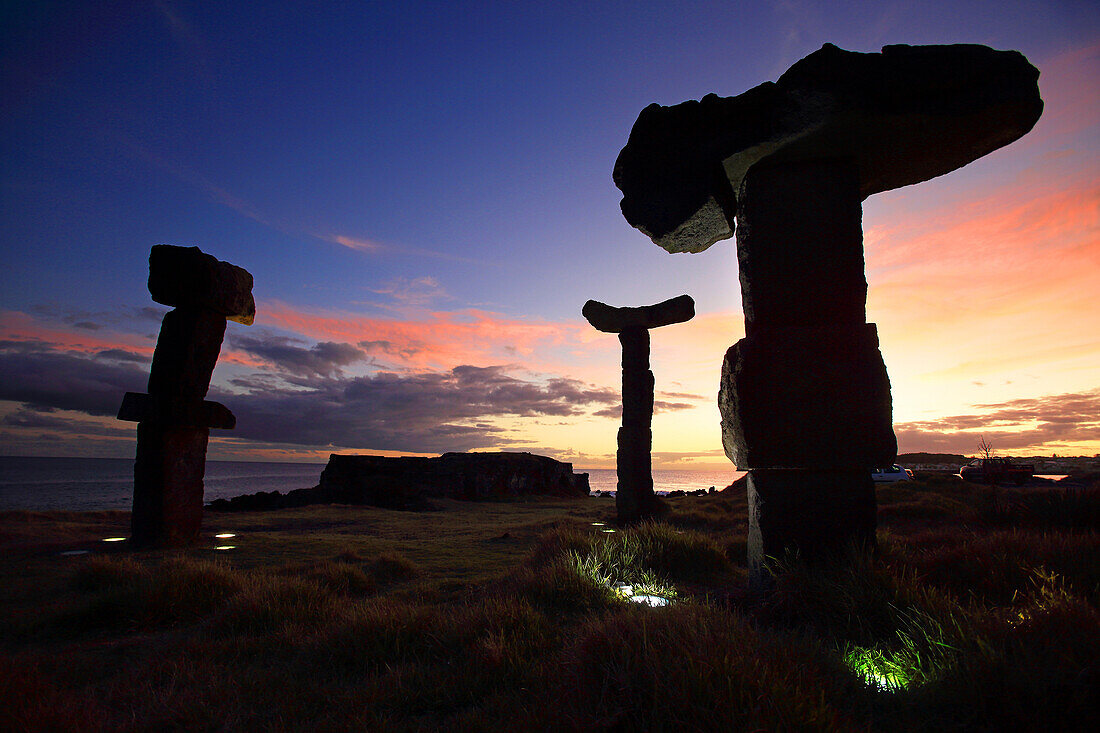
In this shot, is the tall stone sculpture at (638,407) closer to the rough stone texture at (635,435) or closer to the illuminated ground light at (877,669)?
the rough stone texture at (635,435)

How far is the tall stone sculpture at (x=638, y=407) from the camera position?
12.3 metres

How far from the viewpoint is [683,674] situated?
2.13m

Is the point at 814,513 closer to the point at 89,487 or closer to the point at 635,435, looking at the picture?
the point at 635,435

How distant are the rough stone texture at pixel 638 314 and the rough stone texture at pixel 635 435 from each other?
0.80 feet

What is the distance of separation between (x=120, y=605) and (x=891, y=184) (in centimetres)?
798

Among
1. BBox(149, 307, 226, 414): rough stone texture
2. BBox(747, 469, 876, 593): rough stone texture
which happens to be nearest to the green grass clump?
BBox(747, 469, 876, 593): rough stone texture

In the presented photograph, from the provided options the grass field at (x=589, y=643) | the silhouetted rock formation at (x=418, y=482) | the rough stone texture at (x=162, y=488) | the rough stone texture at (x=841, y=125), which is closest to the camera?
the grass field at (x=589, y=643)

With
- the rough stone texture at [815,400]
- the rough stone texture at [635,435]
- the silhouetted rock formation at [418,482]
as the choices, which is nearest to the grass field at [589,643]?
the rough stone texture at [815,400]

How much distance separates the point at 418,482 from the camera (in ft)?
69.6

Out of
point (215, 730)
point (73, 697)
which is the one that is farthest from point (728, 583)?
point (73, 697)

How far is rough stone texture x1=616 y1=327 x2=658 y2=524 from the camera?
1230 cm

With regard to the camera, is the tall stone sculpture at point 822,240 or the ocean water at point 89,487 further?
the ocean water at point 89,487

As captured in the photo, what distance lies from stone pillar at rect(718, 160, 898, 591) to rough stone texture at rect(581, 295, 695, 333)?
7.84 metres

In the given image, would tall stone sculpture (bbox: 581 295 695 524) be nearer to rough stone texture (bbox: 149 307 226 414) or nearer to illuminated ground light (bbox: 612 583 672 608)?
illuminated ground light (bbox: 612 583 672 608)
